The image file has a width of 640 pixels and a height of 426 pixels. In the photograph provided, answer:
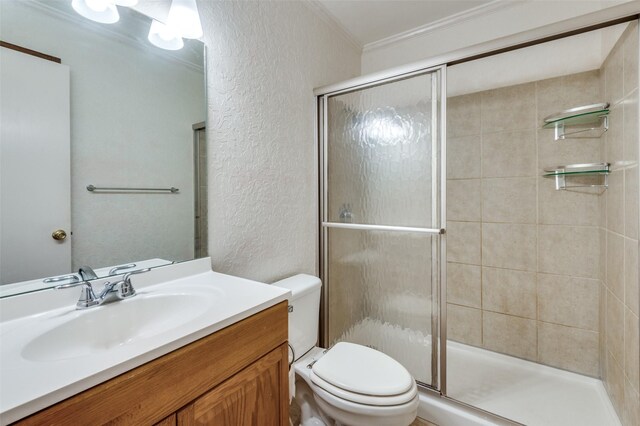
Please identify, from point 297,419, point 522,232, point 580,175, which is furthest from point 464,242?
point 297,419

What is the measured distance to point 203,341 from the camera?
73 cm

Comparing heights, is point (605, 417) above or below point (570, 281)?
below

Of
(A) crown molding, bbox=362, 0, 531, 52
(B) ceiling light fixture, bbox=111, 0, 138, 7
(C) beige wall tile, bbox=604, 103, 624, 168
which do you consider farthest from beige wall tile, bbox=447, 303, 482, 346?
(B) ceiling light fixture, bbox=111, 0, 138, 7

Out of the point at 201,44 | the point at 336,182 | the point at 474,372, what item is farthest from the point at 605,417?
the point at 201,44

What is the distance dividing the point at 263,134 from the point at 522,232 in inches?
69.5

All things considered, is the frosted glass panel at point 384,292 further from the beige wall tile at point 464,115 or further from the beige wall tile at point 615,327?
the beige wall tile at point 464,115

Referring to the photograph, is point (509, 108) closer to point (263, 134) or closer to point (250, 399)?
point (263, 134)

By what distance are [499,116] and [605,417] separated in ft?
5.79

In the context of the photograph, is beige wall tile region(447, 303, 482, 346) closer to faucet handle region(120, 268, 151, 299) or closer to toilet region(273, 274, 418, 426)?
toilet region(273, 274, 418, 426)

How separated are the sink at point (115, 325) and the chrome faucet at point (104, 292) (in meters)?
0.02

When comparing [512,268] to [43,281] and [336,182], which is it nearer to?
[336,182]

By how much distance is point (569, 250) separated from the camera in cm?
183

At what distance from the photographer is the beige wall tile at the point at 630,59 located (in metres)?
1.19

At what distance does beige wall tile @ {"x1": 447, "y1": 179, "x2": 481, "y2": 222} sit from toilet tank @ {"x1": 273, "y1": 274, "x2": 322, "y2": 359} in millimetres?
1233
